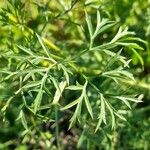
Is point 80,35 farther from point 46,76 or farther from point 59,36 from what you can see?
point 46,76

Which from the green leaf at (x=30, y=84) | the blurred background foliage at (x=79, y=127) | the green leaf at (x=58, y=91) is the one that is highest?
the green leaf at (x=30, y=84)

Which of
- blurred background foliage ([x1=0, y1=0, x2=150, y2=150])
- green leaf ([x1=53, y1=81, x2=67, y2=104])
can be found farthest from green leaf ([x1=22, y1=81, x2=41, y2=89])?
blurred background foliage ([x1=0, y1=0, x2=150, y2=150])

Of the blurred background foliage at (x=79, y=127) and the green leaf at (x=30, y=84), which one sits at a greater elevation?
the green leaf at (x=30, y=84)

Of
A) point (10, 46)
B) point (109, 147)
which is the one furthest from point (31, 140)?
point (10, 46)

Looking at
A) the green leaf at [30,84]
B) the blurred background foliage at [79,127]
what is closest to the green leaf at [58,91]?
the green leaf at [30,84]

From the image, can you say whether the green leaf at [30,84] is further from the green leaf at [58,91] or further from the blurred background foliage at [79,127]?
the blurred background foliage at [79,127]

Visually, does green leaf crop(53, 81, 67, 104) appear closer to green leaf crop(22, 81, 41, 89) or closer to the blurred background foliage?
green leaf crop(22, 81, 41, 89)

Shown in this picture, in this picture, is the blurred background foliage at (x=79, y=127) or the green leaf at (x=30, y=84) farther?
the blurred background foliage at (x=79, y=127)

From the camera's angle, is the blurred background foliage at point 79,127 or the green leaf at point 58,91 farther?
the blurred background foliage at point 79,127

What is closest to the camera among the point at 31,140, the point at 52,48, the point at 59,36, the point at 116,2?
the point at 52,48

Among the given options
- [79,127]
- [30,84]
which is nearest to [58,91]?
[30,84]

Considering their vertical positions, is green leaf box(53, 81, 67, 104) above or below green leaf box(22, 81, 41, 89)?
below
